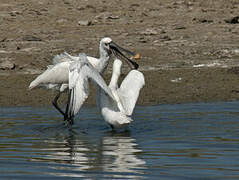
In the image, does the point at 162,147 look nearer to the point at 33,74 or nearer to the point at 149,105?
the point at 149,105

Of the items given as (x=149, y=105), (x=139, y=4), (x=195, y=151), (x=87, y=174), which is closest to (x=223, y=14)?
(x=139, y=4)

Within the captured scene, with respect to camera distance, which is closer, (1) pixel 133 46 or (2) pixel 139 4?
(1) pixel 133 46

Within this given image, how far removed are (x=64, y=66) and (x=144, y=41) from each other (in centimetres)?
506

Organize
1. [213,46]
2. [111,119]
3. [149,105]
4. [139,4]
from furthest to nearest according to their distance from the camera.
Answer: [139,4] → [213,46] → [149,105] → [111,119]

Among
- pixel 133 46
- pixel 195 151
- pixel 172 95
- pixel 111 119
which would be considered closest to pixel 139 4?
pixel 133 46

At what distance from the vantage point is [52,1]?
1908 centimetres

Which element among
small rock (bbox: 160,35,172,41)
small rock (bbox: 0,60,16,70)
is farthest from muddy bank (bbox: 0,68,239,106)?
small rock (bbox: 160,35,172,41)

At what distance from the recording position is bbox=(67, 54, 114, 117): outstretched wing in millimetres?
8484

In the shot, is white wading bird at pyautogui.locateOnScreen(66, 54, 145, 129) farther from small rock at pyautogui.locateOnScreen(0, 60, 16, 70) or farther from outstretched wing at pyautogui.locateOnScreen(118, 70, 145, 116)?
small rock at pyautogui.locateOnScreen(0, 60, 16, 70)

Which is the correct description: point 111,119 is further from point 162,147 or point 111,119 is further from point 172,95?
point 172,95

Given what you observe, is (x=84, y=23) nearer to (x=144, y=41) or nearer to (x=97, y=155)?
(x=144, y=41)

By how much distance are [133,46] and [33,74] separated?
97.6 inches

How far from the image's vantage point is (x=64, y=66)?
412 inches

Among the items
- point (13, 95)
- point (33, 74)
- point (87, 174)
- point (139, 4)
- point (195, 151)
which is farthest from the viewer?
point (139, 4)
